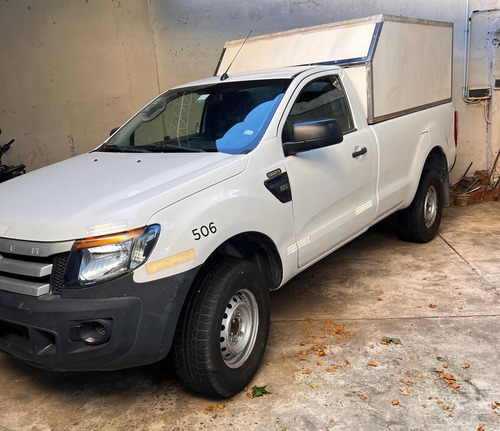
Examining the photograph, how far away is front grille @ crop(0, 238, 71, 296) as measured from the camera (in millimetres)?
2572

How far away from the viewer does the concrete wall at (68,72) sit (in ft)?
20.5

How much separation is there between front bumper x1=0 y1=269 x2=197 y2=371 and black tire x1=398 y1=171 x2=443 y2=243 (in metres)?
3.49

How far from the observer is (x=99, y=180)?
10.3 ft

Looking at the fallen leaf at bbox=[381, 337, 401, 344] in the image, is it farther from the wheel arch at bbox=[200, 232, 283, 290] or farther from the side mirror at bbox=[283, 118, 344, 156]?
the side mirror at bbox=[283, 118, 344, 156]

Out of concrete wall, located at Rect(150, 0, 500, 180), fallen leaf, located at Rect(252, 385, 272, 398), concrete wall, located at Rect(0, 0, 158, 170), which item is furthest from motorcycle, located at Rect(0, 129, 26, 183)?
fallen leaf, located at Rect(252, 385, 272, 398)

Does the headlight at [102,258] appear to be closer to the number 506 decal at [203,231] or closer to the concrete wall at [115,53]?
the number 506 decal at [203,231]

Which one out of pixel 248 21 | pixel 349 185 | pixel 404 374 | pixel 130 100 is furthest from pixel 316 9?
pixel 404 374

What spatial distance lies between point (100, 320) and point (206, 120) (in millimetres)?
1888

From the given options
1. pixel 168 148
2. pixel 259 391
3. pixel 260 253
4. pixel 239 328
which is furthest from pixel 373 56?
pixel 259 391

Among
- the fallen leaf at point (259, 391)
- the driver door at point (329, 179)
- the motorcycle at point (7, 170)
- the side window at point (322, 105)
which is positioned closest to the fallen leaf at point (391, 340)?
the driver door at point (329, 179)

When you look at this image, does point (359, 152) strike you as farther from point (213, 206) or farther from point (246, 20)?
point (246, 20)

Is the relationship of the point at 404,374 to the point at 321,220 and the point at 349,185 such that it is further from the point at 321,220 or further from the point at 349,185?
→ the point at 349,185

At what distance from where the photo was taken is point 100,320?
2523mm

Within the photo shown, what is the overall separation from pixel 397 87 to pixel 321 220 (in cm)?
193
